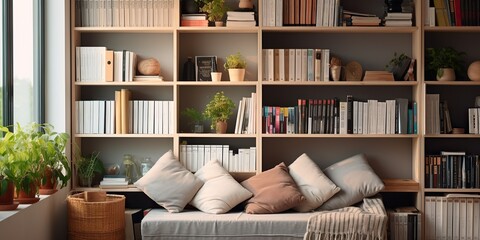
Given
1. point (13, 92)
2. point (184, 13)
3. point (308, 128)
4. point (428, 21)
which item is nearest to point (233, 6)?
point (184, 13)

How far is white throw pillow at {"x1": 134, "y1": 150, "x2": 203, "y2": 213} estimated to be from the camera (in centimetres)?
607

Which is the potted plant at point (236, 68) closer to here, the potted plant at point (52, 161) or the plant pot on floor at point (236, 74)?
the plant pot on floor at point (236, 74)

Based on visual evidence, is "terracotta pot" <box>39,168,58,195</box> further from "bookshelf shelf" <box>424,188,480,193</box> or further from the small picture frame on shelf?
"bookshelf shelf" <box>424,188,480,193</box>

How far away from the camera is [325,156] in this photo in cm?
668

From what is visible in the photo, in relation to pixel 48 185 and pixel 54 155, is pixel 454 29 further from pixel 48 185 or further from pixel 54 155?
pixel 48 185

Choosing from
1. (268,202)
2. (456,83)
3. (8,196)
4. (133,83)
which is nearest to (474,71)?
(456,83)

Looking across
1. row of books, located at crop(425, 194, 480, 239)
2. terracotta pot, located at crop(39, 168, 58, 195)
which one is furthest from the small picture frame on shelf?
row of books, located at crop(425, 194, 480, 239)

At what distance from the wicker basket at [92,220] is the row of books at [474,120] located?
10.1 feet

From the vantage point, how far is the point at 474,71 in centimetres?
630

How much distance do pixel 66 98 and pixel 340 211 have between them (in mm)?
2512

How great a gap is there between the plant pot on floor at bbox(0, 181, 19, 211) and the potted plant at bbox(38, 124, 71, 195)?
0.53 meters

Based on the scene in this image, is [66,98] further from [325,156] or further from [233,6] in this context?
[325,156]

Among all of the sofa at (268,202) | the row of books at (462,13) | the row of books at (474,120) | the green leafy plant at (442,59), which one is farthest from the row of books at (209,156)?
the row of books at (462,13)

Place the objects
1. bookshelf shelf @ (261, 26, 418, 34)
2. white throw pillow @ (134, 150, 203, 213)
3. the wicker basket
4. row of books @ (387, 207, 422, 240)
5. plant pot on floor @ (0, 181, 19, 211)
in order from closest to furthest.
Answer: plant pot on floor @ (0, 181, 19, 211)
the wicker basket
white throw pillow @ (134, 150, 203, 213)
row of books @ (387, 207, 422, 240)
bookshelf shelf @ (261, 26, 418, 34)
